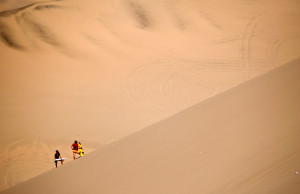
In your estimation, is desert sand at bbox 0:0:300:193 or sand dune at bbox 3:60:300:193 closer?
sand dune at bbox 3:60:300:193

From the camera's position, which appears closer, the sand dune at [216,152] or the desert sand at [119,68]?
the sand dune at [216,152]

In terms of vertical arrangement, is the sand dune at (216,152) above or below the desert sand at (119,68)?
below

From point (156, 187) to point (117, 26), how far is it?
44.3ft

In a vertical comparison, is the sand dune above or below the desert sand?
below

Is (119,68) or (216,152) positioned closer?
(216,152)

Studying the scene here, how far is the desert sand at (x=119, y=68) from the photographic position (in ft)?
33.7

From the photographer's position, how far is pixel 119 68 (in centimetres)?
1424

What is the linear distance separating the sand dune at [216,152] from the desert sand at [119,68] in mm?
63

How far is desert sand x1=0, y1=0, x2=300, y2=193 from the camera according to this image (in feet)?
33.7

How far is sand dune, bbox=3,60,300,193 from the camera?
2994 millimetres

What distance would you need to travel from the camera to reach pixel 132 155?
5.46 m

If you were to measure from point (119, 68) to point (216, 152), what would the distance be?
35.0ft

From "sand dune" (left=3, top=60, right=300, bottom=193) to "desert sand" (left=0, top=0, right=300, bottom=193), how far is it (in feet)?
0.21

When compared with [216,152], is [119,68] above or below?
above
